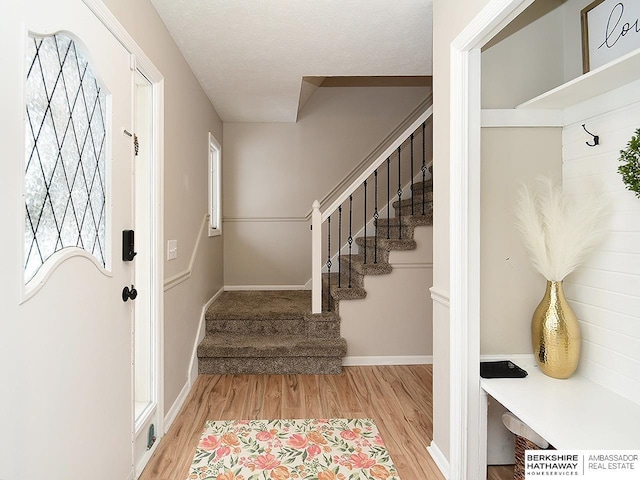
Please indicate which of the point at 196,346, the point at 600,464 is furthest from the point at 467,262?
the point at 196,346

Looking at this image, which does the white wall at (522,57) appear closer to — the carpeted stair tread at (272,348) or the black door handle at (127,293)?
the black door handle at (127,293)

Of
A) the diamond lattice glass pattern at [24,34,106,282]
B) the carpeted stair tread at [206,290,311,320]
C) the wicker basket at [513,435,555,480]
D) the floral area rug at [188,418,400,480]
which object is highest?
the diamond lattice glass pattern at [24,34,106,282]

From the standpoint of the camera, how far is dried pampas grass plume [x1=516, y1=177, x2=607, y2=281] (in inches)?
67.2

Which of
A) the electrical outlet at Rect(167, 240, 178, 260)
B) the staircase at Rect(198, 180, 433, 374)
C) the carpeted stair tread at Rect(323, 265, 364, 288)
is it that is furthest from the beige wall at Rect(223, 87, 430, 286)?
the electrical outlet at Rect(167, 240, 178, 260)

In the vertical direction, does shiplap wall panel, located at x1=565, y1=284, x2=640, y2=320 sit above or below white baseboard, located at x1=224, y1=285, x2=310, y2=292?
above

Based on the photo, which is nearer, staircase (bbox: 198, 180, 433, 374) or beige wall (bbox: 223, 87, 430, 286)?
staircase (bbox: 198, 180, 433, 374)

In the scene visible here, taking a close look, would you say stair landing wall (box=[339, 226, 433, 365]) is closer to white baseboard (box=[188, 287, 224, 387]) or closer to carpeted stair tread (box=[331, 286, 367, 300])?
carpeted stair tread (box=[331, 286, 367, 300])

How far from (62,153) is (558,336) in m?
2.09

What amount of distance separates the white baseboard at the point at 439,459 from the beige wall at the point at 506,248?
0.57 metres

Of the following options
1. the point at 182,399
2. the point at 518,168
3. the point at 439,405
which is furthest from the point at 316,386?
the point at 518,168

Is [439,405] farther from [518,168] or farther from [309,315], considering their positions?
[309,315]

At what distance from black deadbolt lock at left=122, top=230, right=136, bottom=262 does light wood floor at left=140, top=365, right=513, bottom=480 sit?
1087 millimetres

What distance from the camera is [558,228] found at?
5.75 ft

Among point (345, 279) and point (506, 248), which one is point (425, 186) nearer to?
point (345, 279)
